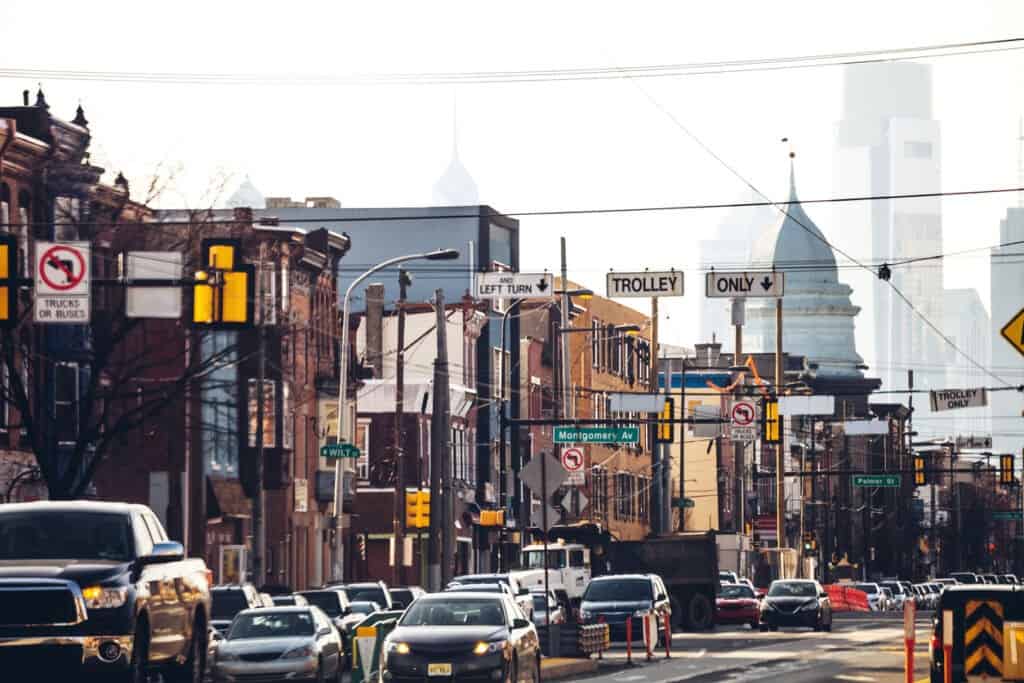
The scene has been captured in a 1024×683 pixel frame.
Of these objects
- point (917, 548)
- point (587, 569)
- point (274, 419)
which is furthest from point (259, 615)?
point (917, 548)

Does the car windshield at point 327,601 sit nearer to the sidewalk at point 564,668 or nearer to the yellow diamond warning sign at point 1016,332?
the sidewalk at point 564,668

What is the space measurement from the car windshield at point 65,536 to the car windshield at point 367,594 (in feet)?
102

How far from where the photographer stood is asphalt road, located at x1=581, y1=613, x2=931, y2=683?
42.4 m

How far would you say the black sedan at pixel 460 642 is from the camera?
111ft

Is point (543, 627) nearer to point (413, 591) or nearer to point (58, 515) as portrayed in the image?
point (413, 591)

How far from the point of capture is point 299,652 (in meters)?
38.1

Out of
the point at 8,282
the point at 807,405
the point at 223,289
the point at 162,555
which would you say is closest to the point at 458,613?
the point at 223,289

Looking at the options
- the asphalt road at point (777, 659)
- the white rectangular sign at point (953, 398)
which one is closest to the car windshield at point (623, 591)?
the asphalt road at point (777, 659)

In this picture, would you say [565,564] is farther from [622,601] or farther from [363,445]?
[363,445]

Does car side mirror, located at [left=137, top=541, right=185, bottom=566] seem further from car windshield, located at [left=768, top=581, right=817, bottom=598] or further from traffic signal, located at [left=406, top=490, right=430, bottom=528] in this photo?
car windshield, located at [left=768, top=581, right=817, bottom=598]

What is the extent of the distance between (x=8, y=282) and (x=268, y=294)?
36.8 metres

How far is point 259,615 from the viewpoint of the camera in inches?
1549

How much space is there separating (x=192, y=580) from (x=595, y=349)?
3498 inches

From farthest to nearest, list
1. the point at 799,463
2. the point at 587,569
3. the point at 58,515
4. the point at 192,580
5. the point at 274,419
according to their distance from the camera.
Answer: the point at 799,463, the point at 587,569, the point at 274,419, the point at 192,580, the point at 58,515
